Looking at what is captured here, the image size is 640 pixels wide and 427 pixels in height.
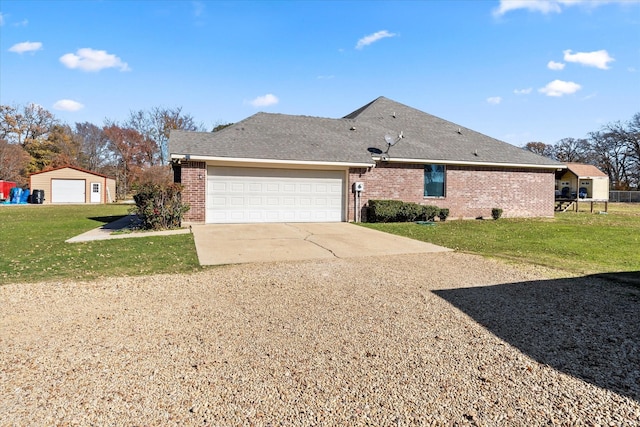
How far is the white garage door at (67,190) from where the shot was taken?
3238cm

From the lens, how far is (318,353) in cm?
321

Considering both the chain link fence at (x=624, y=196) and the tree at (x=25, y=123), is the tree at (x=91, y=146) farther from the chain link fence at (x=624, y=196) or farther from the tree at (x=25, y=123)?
the chain link fence at (x=624, y=196)

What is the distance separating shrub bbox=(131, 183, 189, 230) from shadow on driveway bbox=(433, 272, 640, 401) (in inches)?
394

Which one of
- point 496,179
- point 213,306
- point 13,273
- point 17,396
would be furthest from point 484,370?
point 496,179

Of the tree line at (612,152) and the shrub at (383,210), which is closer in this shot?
the shrub at (383,210)

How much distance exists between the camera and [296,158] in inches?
565

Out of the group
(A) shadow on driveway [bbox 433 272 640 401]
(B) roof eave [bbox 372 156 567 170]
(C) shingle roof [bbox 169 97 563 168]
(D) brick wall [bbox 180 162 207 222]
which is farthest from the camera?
(B) roof eave [bbox 372 156 567 170]

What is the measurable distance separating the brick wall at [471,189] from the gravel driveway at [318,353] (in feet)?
35.0

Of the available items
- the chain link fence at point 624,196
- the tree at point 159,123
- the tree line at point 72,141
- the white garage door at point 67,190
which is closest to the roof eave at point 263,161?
the white garage door at point 67,190

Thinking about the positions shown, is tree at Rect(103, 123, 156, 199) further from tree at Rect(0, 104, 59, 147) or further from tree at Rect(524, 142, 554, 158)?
tree at Rect(524, 142, 554, 158)

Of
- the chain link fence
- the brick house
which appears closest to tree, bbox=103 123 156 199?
the brick house

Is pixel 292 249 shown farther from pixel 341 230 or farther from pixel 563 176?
pixel 563 176

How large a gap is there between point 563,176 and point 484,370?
1233 inches

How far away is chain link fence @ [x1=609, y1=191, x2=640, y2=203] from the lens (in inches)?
1709
